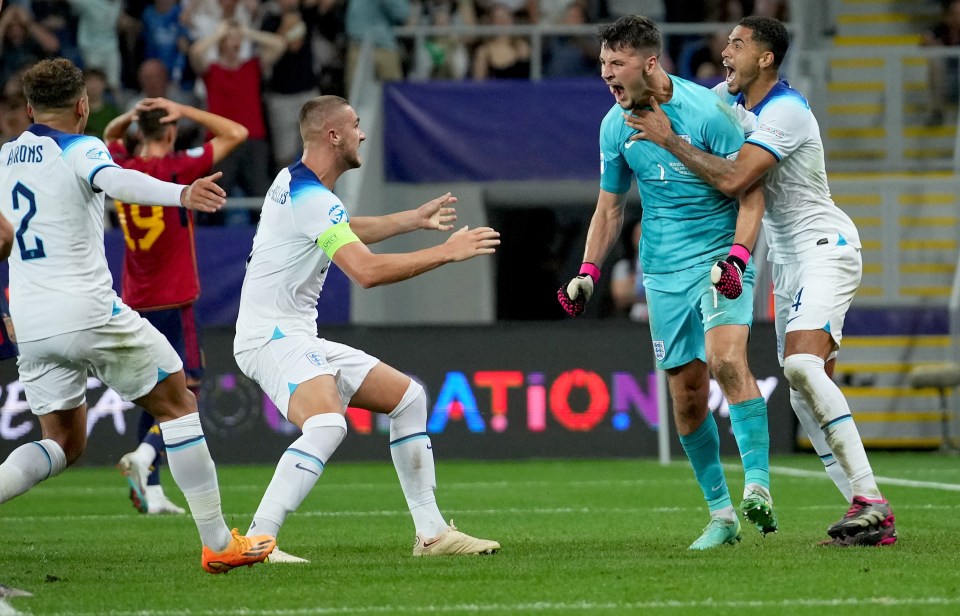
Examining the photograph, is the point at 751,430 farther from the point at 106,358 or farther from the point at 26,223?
the point at 26,223

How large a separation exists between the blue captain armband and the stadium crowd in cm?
922

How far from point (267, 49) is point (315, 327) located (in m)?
9.59

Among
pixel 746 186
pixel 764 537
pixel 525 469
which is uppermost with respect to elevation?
pixel 746 186

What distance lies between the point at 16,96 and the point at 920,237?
29.9 ft

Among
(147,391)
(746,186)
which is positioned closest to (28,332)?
(147,391)

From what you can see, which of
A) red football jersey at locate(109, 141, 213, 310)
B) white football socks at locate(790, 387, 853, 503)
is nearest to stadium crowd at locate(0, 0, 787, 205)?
red football jersey at locate(109, 141, 213, 310)

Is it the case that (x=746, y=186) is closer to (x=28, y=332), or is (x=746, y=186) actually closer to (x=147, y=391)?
(x=147, y=391)

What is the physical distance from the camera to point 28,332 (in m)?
6.36

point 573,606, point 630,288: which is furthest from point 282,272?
point 630,288

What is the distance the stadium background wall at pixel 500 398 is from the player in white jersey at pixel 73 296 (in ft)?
23.1

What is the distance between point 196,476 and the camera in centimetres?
638

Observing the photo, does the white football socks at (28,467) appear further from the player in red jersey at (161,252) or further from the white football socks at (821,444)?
the white football socks at (821,444)

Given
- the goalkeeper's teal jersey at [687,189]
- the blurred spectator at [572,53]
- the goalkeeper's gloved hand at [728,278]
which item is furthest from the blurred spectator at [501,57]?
the goalkeeper's gloved hand at [728,278]

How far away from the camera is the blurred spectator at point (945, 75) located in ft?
53.5
